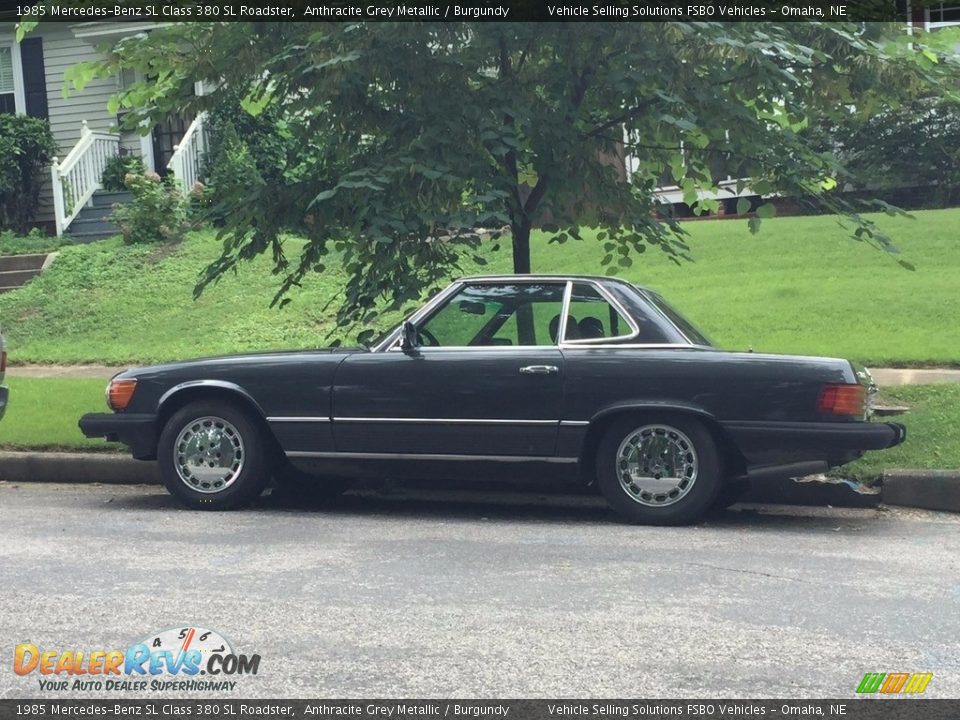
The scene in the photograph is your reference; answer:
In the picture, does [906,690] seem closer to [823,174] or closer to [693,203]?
[823,174]

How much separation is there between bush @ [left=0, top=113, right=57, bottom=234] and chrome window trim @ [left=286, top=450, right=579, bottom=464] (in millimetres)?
15075

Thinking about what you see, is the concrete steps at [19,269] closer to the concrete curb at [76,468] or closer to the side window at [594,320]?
the concrete curb at [76,468]

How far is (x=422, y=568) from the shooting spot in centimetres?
611

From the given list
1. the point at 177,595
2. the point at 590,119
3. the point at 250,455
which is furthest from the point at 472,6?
the point at 177,595

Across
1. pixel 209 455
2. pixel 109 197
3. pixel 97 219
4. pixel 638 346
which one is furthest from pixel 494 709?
pixel 109 197

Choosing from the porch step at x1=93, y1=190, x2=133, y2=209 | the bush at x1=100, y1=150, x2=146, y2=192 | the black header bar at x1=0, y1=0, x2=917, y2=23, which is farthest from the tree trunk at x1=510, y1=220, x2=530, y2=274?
the bush at x1=100, y1=150, x2=146, y2=192

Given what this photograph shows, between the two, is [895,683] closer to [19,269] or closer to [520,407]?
[520,407]

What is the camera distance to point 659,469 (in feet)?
24.1

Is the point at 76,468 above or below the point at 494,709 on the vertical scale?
below

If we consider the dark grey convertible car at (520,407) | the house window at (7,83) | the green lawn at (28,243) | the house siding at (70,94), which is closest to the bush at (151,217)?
the green lawn at (28,243)

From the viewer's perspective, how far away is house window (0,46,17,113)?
23.3 meters

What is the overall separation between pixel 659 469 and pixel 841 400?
1.07m

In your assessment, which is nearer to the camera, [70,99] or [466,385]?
[466,385]

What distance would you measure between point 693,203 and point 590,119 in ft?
4.45
